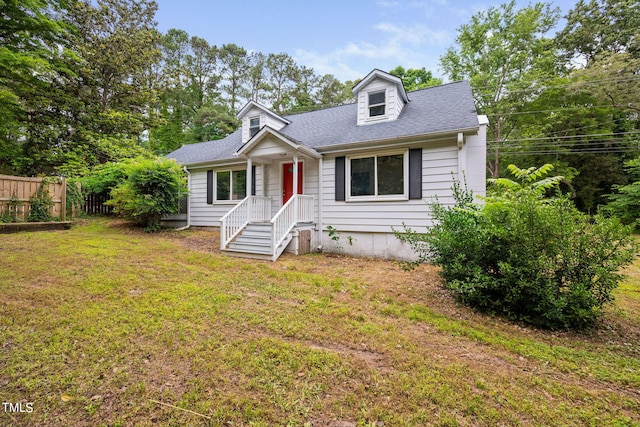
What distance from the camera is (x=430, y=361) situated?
267 cm

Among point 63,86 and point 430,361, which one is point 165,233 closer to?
point 430,361

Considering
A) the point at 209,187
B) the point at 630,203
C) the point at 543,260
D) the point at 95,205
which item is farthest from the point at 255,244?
the point at 630,203

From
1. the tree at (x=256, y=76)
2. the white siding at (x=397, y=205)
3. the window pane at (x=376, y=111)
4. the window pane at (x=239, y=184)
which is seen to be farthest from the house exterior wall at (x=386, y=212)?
the tree at (x=256, y=76)

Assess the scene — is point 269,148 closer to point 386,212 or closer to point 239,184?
point 239,184

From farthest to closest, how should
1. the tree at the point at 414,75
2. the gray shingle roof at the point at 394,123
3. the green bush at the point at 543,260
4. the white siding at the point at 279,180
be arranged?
the tree at the point at 414,75 < the white siding at the point at 279,180 < the gray shingle roof at the point at 394,123 < the green bush at the point at 543,260

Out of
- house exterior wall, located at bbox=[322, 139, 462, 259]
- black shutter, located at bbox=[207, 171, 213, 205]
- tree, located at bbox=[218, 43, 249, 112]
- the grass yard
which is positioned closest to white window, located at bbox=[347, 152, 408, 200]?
house exterior wall, located at bbox=[322, 139, 462, 259]

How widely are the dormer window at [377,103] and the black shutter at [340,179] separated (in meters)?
1.94

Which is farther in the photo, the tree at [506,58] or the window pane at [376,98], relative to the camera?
the tree at [506,58]

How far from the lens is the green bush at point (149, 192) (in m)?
9.88

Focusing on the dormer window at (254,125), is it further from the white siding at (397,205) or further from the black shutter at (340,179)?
the black shutter at (340,179)

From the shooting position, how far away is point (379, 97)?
867cm

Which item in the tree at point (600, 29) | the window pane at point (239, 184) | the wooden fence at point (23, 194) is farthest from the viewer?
the tree at point (600, 29)

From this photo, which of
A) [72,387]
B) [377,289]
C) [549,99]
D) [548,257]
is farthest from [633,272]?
[549,99]

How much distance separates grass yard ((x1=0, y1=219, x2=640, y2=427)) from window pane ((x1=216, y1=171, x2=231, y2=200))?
6216mm
